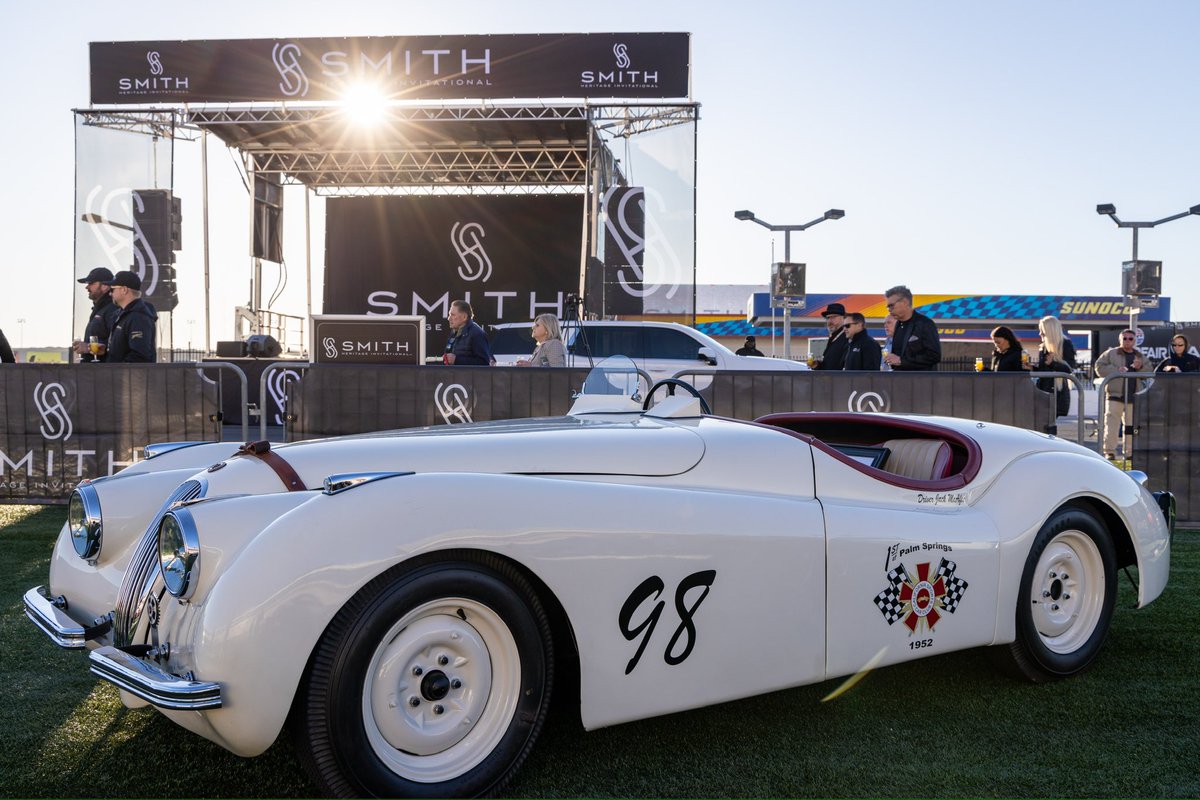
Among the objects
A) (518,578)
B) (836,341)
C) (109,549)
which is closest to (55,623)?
(109,549)

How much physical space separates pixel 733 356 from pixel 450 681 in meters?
9.74

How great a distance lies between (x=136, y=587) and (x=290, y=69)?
1526cm

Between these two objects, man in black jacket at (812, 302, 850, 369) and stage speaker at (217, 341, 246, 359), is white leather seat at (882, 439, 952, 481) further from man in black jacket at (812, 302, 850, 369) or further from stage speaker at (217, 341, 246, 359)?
stage speaker at (217, 341, 246, 359)

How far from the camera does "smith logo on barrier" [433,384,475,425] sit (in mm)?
7684

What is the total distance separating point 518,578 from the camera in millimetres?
2369

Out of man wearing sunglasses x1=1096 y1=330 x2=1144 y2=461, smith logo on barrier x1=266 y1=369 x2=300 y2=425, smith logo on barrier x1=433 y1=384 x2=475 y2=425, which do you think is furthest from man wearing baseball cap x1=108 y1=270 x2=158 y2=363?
man wearing sunglasses x1=1096 y1=330 x2=1144 y2=461

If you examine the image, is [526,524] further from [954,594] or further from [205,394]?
[205,394]

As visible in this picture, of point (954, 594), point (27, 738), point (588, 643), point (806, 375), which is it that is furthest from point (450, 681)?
point (806, 375)

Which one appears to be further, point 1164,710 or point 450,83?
point 450,83

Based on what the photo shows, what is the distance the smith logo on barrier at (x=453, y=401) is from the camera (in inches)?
303

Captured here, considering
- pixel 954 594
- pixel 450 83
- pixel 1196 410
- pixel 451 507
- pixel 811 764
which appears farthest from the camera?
pixel 450 83

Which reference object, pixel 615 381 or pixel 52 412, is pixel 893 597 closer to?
pixel 615 381

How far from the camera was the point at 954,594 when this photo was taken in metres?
3.05

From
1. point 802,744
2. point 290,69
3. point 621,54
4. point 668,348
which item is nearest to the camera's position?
point 802,744
